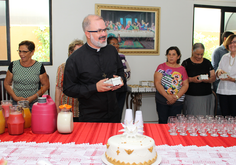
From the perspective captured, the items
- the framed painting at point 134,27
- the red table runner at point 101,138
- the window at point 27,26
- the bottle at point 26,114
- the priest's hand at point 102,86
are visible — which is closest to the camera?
the red table runner at point 101,138

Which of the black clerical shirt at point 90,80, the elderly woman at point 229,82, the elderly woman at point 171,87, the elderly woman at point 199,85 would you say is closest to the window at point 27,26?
the elderly woman at point 171,87

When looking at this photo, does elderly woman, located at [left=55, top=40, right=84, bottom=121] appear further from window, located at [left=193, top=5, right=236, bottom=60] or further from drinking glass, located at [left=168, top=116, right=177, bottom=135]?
window, located at [left=193, top=5, right=236, bottom=60]

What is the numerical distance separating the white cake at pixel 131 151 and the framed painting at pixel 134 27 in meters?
3.23

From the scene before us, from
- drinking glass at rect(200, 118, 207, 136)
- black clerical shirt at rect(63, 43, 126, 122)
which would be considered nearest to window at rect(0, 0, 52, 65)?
→ black clerical shirt at rect(63, 43, 126, 122)

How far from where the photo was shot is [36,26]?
4012 millimetres

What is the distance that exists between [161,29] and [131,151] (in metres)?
3.62

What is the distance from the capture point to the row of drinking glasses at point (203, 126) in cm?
155

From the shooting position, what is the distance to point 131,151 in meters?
1.06

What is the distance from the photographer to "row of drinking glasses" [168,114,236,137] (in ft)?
5.07

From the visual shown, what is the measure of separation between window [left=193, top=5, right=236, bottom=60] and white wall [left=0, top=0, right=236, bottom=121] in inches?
5.4

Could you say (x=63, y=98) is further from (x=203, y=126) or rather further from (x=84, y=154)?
(x=203, y=126)

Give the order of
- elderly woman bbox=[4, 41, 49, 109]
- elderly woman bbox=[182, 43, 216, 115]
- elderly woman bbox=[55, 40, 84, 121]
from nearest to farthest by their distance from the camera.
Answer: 1. elderly woman bbox=[55, 40, 84, 121]
2. elderly woman bbox=[4, 41, 49, 109]
3. elderly woman bbox=[182, 43, 216, 115]

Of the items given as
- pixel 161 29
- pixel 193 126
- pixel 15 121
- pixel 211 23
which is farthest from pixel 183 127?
pixel 211 23

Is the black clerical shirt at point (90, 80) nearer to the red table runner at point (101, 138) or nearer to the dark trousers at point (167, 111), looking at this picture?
the red table runner at point (101, 138)
